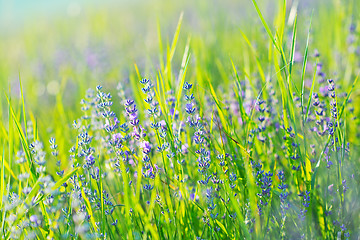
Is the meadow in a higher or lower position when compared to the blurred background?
lower

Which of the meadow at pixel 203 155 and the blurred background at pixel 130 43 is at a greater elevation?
the blurred background at pixel 130 43

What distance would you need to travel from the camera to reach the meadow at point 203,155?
60.8 inches

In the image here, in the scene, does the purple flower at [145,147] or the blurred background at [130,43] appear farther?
the blurred background at [130,43]

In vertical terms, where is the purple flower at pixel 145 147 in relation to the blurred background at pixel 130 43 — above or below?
below

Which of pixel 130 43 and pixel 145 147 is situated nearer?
pixel 145 147

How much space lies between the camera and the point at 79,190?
1.63 meters

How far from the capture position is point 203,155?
5.30 feet

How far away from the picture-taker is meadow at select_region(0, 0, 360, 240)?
5.07 feet

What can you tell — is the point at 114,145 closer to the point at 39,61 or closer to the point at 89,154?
the point at 89,154

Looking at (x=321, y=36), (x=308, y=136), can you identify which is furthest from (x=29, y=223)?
(x=321, y=36)

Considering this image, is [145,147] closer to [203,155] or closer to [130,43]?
[203,155]

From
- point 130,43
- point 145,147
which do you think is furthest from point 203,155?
point 130,43

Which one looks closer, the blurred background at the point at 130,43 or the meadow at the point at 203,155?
the meadow at the point at 203,155

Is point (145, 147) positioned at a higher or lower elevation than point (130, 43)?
lower
